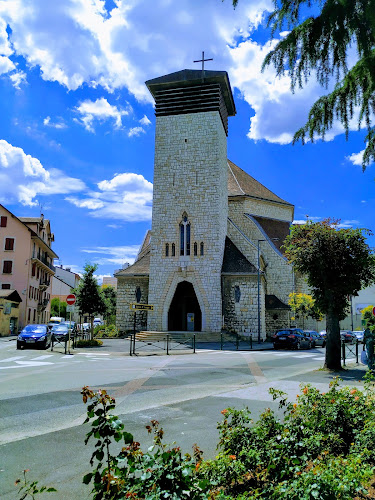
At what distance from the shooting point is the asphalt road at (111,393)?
4.45 metres

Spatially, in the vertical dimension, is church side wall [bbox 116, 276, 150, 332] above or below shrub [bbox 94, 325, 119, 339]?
above

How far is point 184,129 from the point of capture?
32312 millimetres

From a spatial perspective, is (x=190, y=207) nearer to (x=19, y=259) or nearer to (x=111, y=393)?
(x=19, y=259)

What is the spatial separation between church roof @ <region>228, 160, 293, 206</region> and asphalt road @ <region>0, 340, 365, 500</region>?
26.5m

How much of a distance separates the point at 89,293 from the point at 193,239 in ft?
28.7

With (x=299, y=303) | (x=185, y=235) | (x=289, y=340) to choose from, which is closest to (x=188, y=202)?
(x=185, y=235)

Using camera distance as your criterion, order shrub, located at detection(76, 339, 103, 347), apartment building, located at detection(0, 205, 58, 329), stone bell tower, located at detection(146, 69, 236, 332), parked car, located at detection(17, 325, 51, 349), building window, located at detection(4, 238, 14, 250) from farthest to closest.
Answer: building window, located at detection(4, 238, 14, 250)
apartment building, located at detection(0, 205, 58, 329)
stone bell tower, located at detection(146, 69, 236, 332)
shrub, located at detection(76, 339, 103, 347)
parked car, located at detection(17, 325, 51, 349)

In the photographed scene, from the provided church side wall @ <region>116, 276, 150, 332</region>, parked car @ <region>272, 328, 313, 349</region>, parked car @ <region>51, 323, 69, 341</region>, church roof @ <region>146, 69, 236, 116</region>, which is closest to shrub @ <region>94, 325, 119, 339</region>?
church side wall @ <region>116, 276, 150, 332</region>

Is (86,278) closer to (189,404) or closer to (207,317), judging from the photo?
(207,317)

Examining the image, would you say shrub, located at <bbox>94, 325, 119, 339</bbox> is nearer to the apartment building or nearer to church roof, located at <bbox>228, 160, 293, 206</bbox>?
the apartment building

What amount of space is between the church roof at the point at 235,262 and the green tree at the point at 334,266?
16351 millimetres

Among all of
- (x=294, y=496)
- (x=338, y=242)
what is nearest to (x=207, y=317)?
(x=338, y=242)

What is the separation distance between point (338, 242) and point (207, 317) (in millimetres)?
17663

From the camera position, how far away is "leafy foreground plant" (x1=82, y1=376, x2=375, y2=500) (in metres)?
2.44
